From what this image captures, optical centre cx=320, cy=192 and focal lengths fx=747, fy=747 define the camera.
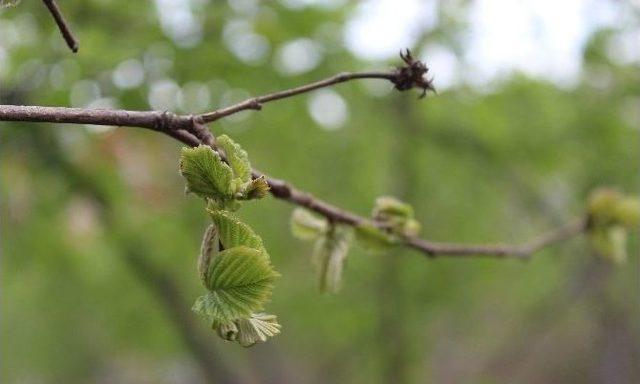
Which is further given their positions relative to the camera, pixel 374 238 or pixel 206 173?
pixel 374 238

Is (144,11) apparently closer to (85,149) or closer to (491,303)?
(85,149)

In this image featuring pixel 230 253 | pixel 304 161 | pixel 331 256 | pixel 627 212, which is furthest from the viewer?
pixel 304 161

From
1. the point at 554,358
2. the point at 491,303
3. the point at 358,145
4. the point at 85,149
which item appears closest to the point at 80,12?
the point at 85,149

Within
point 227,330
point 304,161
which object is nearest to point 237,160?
point 227,330

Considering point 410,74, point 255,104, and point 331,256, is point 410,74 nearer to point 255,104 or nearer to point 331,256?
point 255,104

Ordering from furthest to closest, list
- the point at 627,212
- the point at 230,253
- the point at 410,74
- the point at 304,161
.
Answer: the point at 304,161 < the point at 627,212 < the point at 410,74 < the point at 230,253

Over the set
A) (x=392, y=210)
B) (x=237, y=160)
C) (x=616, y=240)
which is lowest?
(x=237, y=160)

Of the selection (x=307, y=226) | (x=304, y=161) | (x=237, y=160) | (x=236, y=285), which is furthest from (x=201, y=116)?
(x=304, y=161)

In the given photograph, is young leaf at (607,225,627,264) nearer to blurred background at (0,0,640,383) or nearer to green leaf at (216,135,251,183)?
green leaf at (216,135,251,183)

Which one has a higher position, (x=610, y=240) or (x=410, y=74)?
(x=610, y=240)
